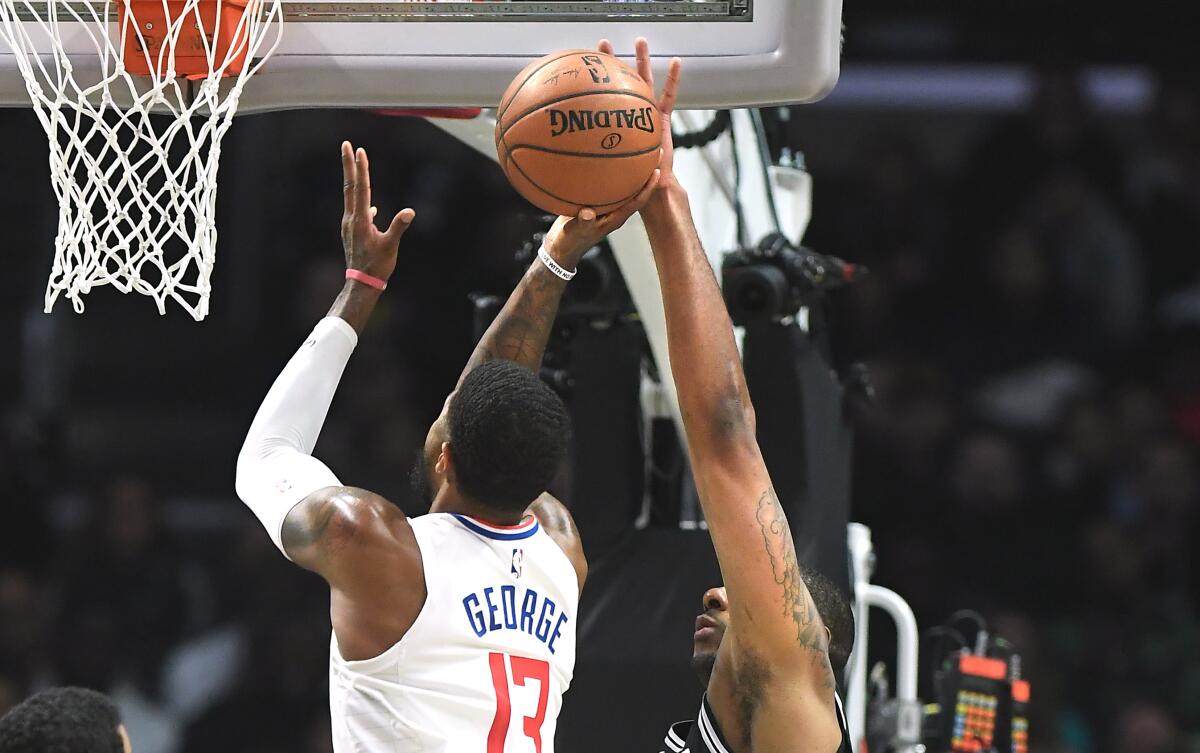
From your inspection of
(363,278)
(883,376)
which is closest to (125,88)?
(363,278)

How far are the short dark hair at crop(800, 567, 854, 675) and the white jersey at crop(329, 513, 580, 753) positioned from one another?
498 mm

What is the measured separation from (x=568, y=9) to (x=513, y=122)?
15.7 inches

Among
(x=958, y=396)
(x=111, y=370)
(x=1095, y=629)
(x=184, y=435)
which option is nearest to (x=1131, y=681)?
(x=1095, y=629)

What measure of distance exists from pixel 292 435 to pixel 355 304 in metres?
0.37

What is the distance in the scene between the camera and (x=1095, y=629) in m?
7.02

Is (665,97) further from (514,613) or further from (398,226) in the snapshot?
(514,613)

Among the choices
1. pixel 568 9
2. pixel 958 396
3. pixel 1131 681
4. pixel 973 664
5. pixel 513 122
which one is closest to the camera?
pixel 513 122

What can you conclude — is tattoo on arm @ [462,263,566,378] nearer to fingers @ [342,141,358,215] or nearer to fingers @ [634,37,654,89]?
fingers @ [342,141,358,215]

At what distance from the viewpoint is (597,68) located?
2586mm

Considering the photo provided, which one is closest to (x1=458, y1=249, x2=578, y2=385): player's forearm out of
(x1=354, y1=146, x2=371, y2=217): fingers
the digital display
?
(x1=354, y1=146, x2=371, y2=217): fingers

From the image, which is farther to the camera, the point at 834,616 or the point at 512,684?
the point at 834,616

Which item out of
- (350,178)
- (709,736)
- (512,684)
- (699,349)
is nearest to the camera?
(699,349)

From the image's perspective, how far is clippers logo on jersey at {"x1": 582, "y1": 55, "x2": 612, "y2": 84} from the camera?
257 centimetres

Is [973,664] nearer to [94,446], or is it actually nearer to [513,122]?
[513,122]
